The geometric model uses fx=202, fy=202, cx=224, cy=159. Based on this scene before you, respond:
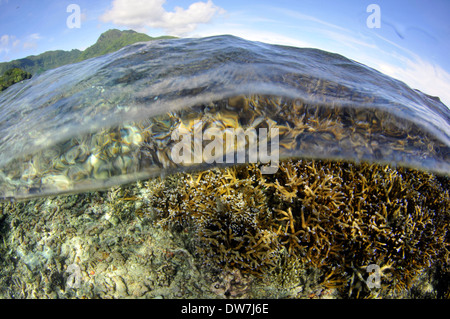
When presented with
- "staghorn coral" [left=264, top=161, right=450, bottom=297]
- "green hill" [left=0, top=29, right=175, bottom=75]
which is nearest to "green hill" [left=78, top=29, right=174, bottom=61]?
"green hill" [left=0, top=29, right=175, bottom=75]

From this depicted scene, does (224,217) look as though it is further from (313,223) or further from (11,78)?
(11,78)

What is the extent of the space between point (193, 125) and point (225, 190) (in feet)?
4.75

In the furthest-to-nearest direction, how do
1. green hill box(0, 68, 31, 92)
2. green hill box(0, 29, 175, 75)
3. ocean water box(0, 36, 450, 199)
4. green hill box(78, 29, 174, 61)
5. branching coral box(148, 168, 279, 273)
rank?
green hill box(0, 29, 175, 75), green hill box(78, 29, 174, 61), green hill box(0, 68, 31, 92), ocean water box(0, 36, 450, 199), branching coral box(148, 168, 279, 273)

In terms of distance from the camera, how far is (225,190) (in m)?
3.03

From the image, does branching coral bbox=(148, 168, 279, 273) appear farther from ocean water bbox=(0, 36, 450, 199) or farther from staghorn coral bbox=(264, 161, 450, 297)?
ocean water bbox=(0, 36, 450, 199)

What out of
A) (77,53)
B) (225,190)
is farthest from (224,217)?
(77,53)

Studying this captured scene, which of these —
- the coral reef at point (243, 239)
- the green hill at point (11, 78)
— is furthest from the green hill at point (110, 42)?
the coral reef at point (243, 239)

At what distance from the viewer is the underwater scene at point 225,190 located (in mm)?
2895

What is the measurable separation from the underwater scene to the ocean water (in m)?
0.03

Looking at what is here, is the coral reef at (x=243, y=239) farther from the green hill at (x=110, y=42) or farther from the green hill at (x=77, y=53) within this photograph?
the green hill at (x=77, y=53)

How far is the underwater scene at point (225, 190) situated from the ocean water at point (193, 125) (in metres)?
0.03

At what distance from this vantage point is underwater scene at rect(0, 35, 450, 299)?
289 cm
